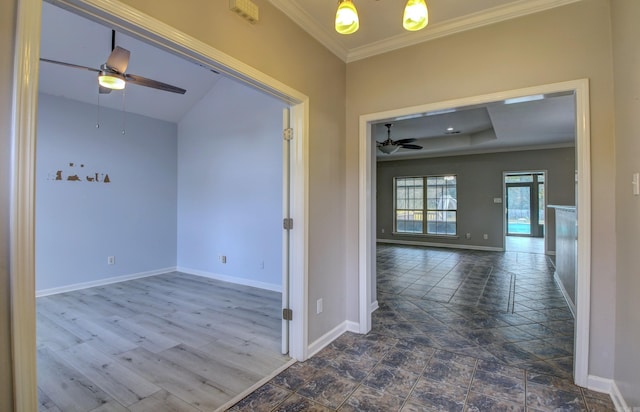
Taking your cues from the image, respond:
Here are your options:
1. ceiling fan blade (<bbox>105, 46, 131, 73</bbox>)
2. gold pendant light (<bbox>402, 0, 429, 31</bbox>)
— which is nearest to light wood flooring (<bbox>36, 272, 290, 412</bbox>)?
gold pendant light (<bbox>402, 0, 429, 31</bbox>)

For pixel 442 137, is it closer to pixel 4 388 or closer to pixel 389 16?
pixel 389 16

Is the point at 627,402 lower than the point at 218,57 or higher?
lower

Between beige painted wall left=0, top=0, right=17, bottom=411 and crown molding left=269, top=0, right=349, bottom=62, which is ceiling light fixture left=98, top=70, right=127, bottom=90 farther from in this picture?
beige painted wall left=0, top=0, right=17, bottom=411

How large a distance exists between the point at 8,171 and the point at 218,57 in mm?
1178

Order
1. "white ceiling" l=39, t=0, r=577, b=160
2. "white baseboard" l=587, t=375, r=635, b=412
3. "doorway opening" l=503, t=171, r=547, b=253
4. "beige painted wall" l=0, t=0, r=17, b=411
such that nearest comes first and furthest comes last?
1. "beige painted wall" l=0, t=0, r=17, b=411
2. "white baseboard" l=587, t=375, r=635, b=412
3. "white ceiling" l=39, t=0, r=577, b=160
4. "doorway opening" l=503, t=171, r=547, b=253

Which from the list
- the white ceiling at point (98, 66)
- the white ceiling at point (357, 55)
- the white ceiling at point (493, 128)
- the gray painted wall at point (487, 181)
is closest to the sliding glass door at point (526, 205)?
the gray painted wall at point (487, 181)

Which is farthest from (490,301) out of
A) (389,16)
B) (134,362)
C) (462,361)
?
(134,362)

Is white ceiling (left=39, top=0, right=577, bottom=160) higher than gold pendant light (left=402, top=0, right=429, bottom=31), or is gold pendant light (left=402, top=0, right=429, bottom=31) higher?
white ceiling (left=39, top=0, right=577, bottom=160)

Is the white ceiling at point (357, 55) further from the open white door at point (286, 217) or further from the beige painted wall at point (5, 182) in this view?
the beige painted wall at point (5, 182)

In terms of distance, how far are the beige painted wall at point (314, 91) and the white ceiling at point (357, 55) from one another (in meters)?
0.20

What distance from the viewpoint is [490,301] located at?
4.00 metres

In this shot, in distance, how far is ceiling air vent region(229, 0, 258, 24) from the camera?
190 centimetres

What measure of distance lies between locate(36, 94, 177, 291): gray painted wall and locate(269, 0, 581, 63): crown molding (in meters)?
4.04

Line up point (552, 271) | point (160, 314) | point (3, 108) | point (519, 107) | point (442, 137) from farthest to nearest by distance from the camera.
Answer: point (442, 137) → point (552, 271) → point (519, 107) → point (160, 314) → point (3, 108)
